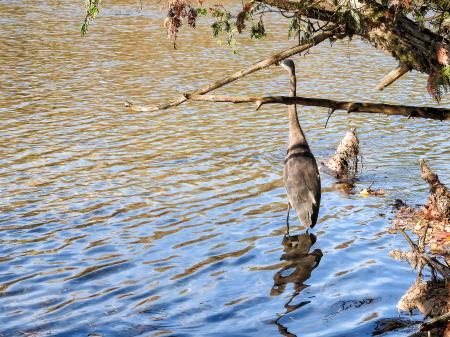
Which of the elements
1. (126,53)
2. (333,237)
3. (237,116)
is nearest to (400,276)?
(333,237)

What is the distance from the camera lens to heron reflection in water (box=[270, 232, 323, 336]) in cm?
941

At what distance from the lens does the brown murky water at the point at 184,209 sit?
8.86 meters

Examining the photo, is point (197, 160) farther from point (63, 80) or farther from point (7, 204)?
point (63, 80)

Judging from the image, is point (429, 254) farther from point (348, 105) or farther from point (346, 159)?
point (348, 105)

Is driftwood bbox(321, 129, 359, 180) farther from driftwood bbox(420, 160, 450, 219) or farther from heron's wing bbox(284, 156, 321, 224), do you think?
driftwood bbox(420, 160, 450, 219)

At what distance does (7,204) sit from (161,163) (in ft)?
11.7

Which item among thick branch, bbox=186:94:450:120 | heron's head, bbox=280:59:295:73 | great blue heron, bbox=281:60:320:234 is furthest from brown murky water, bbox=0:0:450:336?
thick branch, bbox=186:94:450:120

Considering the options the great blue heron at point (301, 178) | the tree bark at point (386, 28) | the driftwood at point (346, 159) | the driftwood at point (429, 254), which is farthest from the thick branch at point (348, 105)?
the driftwood at point (346, 159)

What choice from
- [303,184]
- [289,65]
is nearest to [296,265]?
[303,184]

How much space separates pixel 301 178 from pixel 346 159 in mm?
3095

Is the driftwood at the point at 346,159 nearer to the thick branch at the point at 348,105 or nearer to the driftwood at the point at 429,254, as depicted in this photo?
the driftwood at the point at 429,254

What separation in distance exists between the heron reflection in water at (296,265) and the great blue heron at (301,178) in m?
0.31

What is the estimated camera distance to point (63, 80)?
2311cm

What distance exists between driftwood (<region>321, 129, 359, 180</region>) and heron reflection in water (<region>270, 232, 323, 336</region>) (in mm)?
3136
